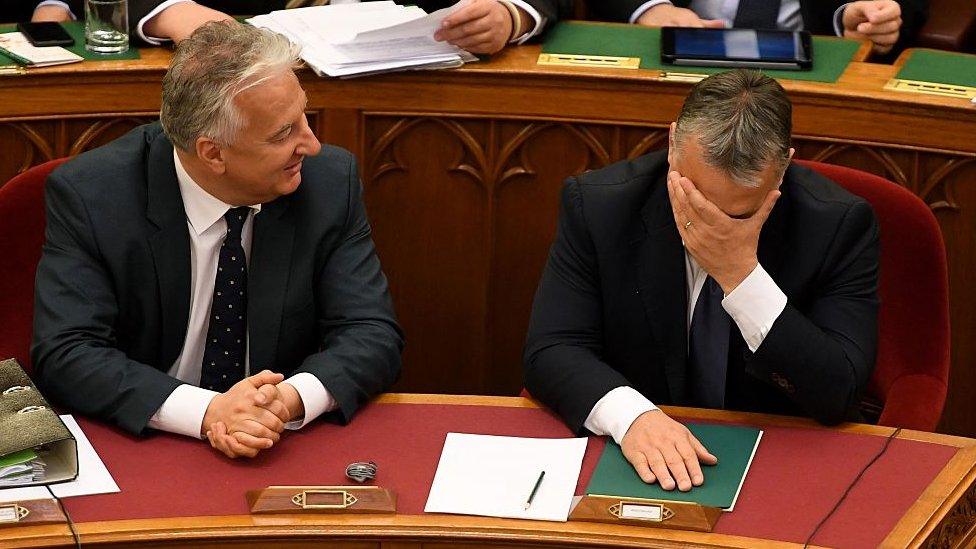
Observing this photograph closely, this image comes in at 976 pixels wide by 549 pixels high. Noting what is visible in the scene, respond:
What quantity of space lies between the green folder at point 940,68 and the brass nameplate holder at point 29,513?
2.22 m

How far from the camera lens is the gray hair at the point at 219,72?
8.48 ft

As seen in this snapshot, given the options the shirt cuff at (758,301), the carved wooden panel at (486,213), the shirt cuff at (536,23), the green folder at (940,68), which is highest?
the shirt cuff at (536,23)

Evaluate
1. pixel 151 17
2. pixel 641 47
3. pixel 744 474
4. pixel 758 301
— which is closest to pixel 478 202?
pixel 641 47

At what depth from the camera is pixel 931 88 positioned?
3410 mm

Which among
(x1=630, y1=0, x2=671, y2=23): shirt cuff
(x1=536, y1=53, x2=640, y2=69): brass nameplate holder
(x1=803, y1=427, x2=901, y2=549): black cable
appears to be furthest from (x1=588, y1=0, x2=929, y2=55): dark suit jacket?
(x1=803, y1=427, x2=901, y2=549): black cable

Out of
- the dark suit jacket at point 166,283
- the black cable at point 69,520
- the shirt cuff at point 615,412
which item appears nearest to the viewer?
the black cable at point 69,520

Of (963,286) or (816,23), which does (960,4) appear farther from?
(963,286)

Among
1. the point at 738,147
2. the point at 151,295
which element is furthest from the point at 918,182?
the point at 151,295

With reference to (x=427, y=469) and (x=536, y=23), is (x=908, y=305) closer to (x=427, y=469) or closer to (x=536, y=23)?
(x=427, y=469)

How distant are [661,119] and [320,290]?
1.06 m

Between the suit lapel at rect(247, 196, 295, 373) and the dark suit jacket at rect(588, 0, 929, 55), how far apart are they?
65.0 inches

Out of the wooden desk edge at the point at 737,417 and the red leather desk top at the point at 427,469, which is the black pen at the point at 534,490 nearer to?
the red leather desk top at the point at 427,469

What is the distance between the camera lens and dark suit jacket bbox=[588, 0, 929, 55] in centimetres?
410

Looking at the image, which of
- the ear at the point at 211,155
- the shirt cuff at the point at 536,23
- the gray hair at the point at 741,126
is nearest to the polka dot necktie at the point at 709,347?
the gray hair at the point at 741,126
